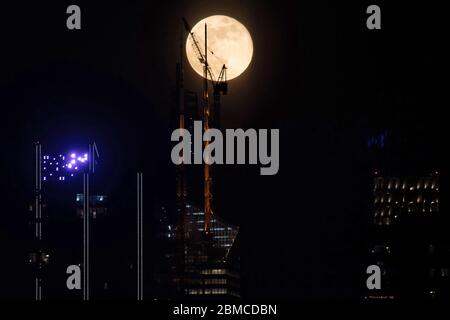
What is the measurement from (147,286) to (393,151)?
47.2 m

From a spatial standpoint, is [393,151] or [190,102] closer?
[190,102]

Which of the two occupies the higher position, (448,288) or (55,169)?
(55,169)

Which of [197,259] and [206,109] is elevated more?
[206,109]

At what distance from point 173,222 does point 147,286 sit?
8.65 metres

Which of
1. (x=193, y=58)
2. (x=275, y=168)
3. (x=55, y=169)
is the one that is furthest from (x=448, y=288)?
(x=55, y=169)

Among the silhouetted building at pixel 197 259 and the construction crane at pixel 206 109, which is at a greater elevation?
the construction crane at pixel 206 109

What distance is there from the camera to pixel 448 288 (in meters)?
96.9

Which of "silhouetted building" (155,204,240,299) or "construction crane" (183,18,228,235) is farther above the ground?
"construction crane" (183,18,228,235)
